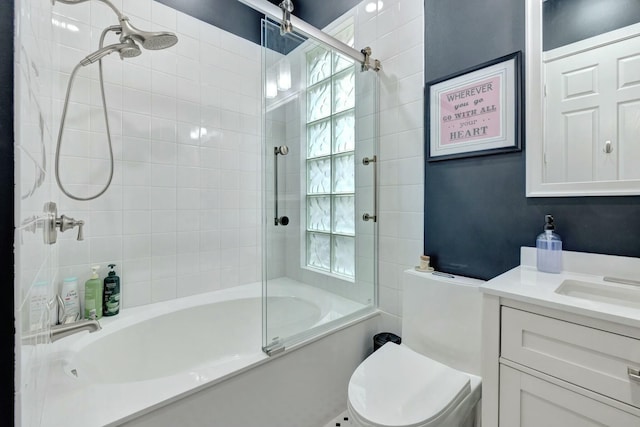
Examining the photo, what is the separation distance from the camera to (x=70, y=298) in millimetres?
1465

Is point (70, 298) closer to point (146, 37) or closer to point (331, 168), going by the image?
point (146, 37)

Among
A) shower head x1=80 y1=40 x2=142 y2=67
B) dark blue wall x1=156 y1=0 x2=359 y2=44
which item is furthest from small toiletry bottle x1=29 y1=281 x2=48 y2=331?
dark blue wall x1=156 y1=0 x2=359 y2=44

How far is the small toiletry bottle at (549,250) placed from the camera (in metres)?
1.08

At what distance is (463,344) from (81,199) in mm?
1987

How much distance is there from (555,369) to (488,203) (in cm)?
74

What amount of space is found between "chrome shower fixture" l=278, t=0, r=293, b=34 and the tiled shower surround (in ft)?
2.15

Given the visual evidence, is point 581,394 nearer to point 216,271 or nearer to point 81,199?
point 216,271

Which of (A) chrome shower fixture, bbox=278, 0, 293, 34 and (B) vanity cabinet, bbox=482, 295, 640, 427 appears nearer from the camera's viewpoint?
(B) vanity cabinet, bbox=482, 295, 640, 427

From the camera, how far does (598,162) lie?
104cm

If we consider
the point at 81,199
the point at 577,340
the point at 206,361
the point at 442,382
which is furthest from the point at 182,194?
the point at 577,340

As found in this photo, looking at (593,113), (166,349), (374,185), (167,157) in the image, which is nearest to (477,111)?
(593,113)

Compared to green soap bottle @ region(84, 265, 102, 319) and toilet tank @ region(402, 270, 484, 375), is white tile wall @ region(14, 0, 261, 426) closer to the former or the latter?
green soap bottle @ region(84, 265, 102, 319)

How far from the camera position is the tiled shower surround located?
5.01 feet

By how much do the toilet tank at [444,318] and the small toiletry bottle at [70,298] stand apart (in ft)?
5.66
